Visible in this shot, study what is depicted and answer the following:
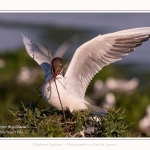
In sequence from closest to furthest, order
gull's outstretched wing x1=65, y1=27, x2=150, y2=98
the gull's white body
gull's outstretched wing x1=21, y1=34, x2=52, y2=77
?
the gull's white body → gull's outstretched wing x1=65, y1=27, x2=150, y2=98 → gull's outstretched wing x1=21, y1=34, x2=52, y2=77

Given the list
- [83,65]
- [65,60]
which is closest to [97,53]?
[83,65]

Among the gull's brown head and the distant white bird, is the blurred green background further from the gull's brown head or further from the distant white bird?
the gull's brown head

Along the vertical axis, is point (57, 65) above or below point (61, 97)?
above

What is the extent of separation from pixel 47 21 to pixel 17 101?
5.68 metres

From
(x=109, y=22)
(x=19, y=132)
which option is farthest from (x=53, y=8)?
(x=109, y=22)

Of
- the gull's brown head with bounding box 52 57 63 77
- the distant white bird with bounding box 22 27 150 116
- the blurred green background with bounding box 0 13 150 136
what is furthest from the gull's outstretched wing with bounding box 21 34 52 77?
the blurred green background with bounding box 0 13 150 136

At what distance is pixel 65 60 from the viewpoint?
1319 centimetres

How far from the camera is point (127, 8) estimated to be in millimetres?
6277

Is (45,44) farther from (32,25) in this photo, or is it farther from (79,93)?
(79,93)

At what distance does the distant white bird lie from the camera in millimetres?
5793

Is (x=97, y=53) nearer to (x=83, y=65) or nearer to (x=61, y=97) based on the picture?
(x=83, y=65)

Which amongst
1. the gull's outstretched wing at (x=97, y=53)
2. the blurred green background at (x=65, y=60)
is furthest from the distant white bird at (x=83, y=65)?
the blurred green background at (x=65, y=60)

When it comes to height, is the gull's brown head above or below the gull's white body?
above

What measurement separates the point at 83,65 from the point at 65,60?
701 centimetres
